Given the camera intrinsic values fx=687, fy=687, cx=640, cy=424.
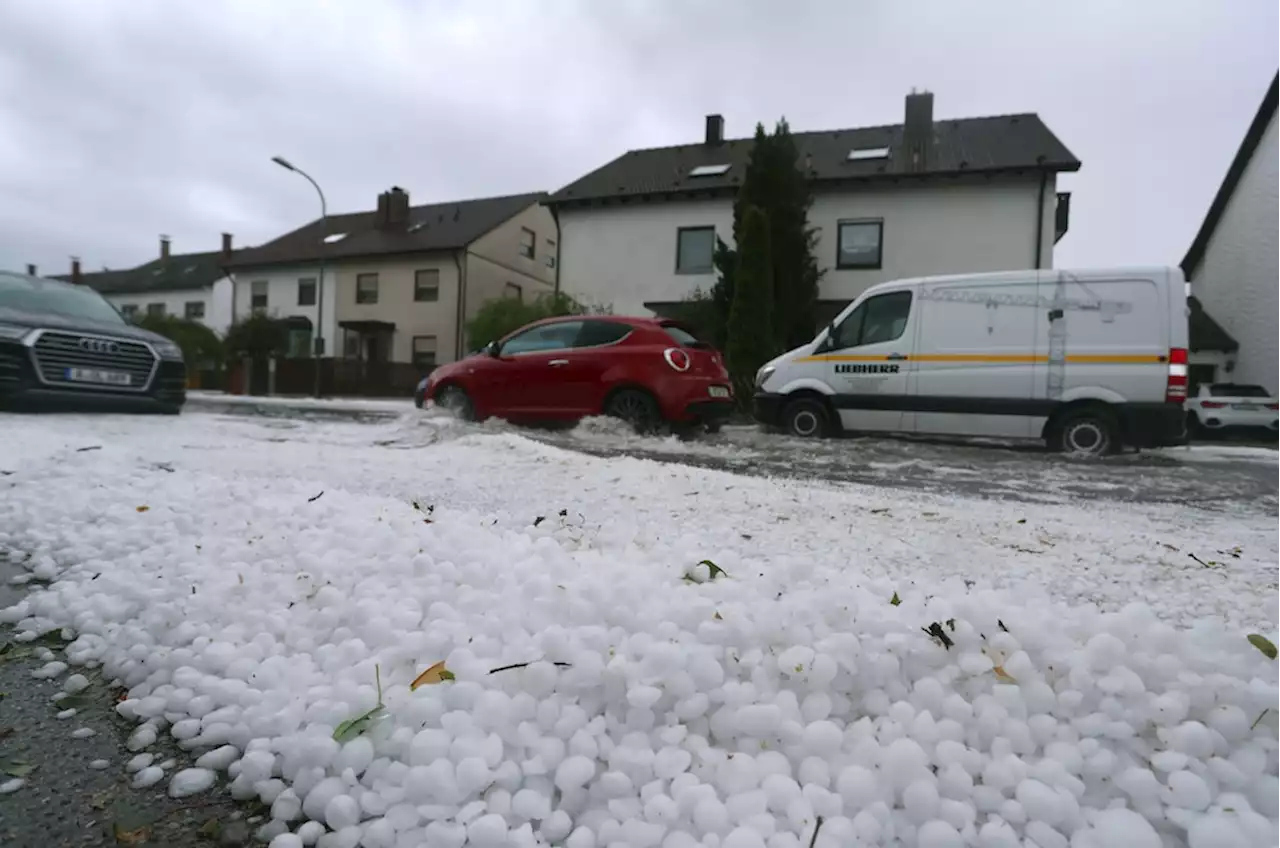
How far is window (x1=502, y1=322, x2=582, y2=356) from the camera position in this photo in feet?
24.5

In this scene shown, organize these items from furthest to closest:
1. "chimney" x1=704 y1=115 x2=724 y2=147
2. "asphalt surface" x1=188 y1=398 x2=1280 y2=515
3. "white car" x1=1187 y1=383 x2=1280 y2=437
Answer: "chimney" x1=704 y1=115 x2=724 y2=147 → "white car" x1=1187 y1=383 x2=1280 y2=437 → "asphalt surface" x1=188 y1=398 x2=1280 y2=515

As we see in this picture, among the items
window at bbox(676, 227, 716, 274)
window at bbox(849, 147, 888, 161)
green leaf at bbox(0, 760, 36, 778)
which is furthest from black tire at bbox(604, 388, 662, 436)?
window at bbox(849, 147, 888, 161)

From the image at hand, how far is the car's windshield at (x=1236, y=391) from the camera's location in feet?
43.0

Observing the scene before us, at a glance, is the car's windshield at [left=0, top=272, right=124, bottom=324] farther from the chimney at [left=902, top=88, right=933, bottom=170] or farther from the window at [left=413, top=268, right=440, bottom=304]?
the window at [left=413, top=268, right=440, bottom=304]

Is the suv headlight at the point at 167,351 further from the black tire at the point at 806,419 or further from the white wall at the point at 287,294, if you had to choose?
the white wall at the point at 287,294

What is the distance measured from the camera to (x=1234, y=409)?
12898 mm

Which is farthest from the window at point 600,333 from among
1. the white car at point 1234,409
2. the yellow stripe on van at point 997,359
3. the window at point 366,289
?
the window at point 366,289

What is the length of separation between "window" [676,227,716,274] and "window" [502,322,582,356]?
34.7ft

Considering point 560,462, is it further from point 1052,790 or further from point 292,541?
point 1052,790

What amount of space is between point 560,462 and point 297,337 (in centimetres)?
2736

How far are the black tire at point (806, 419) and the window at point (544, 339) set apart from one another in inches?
104

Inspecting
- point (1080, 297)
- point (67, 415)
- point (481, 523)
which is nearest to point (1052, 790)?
point (481, 523)

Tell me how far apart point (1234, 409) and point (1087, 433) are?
902 centimetres

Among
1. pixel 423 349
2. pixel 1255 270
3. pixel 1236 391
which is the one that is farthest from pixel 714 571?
pixel 423 349
